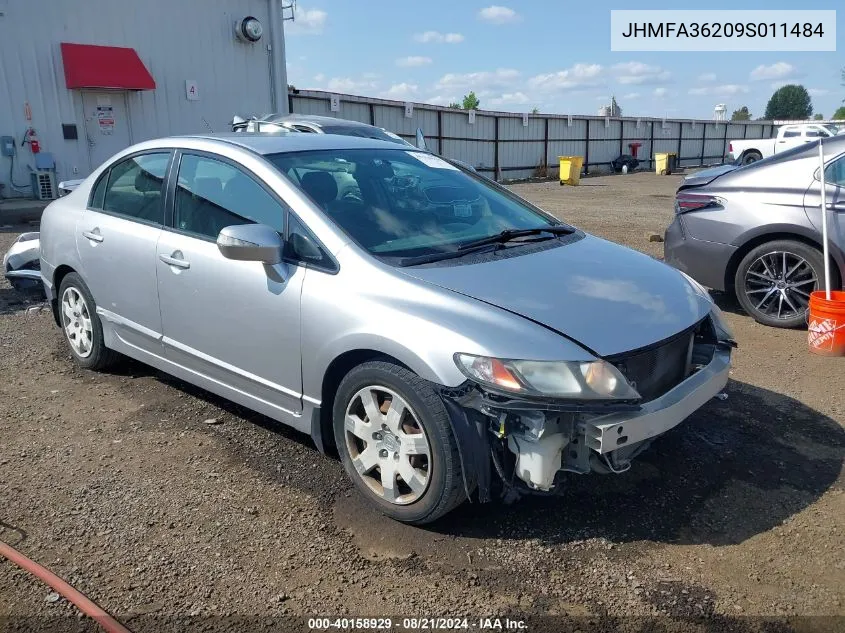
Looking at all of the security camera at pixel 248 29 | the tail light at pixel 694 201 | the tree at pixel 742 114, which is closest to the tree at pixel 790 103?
the tree at pixel 742 114

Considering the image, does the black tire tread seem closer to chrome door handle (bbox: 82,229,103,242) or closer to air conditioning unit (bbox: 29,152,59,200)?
chrome door handle (bbox: 82,229,103,242)

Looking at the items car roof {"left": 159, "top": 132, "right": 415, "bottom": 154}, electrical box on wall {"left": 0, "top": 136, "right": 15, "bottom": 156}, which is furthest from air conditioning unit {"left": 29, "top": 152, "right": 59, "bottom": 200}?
car roof {"left": 159, "top": 132, "right": 415, "bottom": 154}

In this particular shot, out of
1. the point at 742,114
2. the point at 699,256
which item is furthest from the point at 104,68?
the point at 742,114

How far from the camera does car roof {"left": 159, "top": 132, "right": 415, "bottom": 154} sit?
150 inches

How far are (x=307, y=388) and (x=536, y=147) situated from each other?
2671cm

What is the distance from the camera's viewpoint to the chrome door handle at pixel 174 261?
376 cm

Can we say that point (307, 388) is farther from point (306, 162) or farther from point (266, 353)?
point (306, 162)

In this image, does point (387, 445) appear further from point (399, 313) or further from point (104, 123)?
point (104, 123)

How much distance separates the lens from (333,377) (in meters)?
3.21

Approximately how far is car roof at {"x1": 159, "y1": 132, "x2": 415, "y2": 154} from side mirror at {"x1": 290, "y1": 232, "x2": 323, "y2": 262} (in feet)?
2.13

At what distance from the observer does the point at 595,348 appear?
2.75 meters

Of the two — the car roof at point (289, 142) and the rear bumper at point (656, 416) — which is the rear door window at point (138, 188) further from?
the rear bumper at point (656, 416)

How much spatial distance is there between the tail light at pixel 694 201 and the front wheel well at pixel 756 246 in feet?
1.44

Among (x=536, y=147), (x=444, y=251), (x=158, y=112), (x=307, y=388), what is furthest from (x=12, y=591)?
(x=536, y=147)
